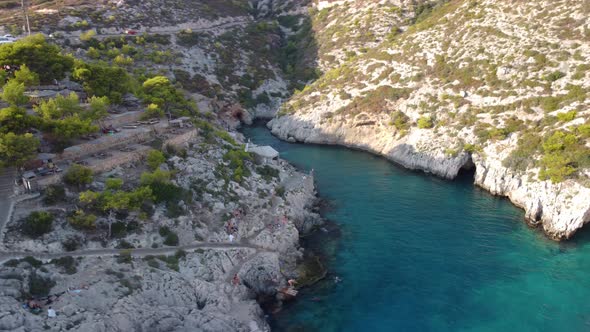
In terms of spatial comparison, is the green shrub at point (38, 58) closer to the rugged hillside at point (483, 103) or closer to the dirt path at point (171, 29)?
the dirt path at point (171, 29)

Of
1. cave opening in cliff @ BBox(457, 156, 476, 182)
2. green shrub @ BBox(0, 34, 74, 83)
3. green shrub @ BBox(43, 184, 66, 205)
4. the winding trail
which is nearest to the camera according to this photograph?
green shrub @ BBox(43, 184, 66, 205)

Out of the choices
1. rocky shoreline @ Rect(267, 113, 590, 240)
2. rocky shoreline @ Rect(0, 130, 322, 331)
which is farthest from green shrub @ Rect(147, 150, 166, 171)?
rocky shoreline @ Rect(267, 113, 590, 240)

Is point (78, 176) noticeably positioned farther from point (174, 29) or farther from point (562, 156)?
point (174, 29)

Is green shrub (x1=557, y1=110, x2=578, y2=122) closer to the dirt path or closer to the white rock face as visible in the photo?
the white rock face

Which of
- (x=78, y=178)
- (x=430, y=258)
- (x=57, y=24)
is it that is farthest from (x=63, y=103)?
(x=57, y=24)

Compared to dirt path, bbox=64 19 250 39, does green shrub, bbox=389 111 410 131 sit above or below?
below

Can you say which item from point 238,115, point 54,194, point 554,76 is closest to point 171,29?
point 238,115
